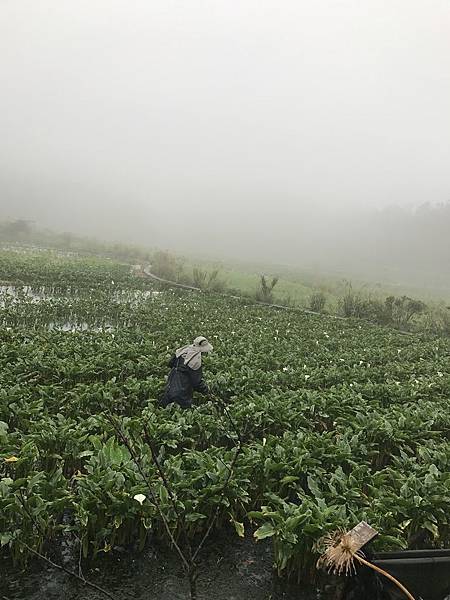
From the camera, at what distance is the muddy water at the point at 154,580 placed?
425cm

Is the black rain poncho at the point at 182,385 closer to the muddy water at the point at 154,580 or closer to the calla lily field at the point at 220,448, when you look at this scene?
the calla lily field at the point at 220,448

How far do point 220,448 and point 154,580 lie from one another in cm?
172

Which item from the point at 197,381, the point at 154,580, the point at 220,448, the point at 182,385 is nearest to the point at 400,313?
the point at 197,381

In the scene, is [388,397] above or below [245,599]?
above

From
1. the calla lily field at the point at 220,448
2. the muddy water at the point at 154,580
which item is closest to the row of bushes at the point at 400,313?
the calla lily field at the point at 220,448

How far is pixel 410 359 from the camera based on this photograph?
51.8ft

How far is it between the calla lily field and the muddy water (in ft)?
0.54

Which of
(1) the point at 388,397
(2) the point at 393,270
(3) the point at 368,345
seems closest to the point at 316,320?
(3) the point at 368,345

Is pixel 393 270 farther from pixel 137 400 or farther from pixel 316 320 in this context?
pixel 137 400

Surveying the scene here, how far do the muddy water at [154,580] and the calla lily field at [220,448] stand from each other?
16 centimetres

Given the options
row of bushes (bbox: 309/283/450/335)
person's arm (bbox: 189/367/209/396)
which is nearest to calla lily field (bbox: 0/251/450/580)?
person's arm (bbox: 189/367/209/396)

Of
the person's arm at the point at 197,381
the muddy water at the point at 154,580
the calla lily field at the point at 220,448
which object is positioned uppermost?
the person's arm at the point at 197,381

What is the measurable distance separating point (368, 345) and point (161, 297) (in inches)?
519

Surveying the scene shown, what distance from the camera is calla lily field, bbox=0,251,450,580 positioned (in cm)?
451
